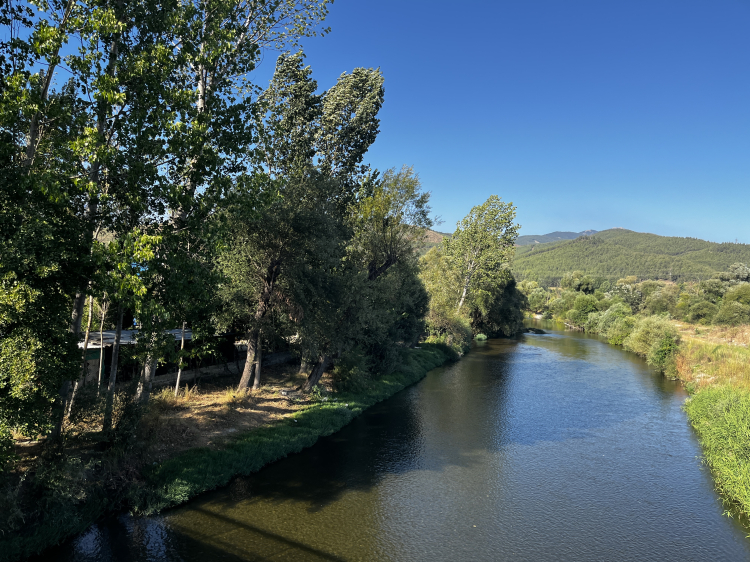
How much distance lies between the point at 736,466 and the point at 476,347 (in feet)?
126

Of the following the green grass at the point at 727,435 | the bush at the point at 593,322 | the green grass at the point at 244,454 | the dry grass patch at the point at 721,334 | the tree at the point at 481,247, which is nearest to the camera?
the green grass at the point at 244,454

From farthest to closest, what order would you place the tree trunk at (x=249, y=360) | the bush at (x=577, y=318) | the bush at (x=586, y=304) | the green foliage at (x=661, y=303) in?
the bush at (x=586, y=304)
the bush at (x=577, y=318)
the green foliage at (x=661, y=303)
the tree trunk at (x=249, y=360)

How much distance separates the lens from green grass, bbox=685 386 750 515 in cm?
1666

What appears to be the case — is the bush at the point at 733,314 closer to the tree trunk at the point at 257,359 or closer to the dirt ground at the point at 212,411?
the dirt ground at the point at 212,411

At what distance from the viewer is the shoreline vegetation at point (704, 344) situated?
18.7 metres

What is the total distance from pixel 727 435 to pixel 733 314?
51.7 meters

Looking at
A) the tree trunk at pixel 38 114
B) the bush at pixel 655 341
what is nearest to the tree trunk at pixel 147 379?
the tree trunk at pixel 38 114

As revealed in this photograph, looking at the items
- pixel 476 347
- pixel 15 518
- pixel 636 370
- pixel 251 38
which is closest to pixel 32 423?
pixel 15 518

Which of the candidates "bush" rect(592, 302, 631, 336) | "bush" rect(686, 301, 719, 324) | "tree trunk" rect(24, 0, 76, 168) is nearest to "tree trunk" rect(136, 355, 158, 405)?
"tree trunk" rect(24, 0, 76, 168)

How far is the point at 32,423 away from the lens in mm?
10805

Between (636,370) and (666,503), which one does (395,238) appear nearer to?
(666,503)

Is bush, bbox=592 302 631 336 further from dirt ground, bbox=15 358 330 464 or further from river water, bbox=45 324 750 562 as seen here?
dirt ground, bbox=15 358 330 464

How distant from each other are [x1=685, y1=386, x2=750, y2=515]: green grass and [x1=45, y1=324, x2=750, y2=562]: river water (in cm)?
68

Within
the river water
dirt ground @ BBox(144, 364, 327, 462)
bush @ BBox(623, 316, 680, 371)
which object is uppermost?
bush @ BBox(623, 316, 680, 371)
